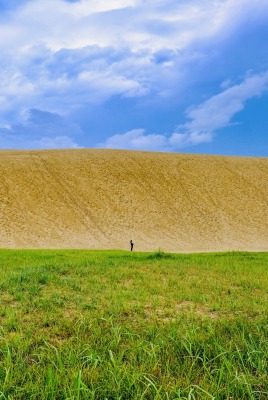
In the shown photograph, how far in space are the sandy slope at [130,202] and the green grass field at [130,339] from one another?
95.6 feet

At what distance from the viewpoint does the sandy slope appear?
4269 cm

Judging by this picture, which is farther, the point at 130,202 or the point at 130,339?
the point at 130,202

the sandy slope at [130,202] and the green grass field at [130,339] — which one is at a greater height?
the sandy slope at [130,202]

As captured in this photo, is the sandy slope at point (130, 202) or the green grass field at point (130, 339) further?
the sandy slope at point (130, 202)

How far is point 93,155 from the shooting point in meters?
65.0

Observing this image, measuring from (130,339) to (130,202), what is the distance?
4549 cm

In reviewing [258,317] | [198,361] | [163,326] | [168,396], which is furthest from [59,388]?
[258,317]

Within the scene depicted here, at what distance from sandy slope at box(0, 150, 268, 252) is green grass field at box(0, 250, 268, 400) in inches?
1147

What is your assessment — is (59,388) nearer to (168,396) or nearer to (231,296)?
(168,396)

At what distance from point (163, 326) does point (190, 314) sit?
970mm

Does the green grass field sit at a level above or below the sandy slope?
below

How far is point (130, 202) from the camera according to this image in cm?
5172

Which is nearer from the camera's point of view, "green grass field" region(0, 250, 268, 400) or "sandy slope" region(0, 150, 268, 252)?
"green grass field" region(0, 250, 268, 400)

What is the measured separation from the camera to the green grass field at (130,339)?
4754 millimetres
